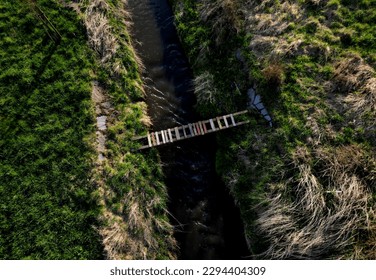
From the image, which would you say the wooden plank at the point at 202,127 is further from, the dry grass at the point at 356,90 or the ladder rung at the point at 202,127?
the dry grass at the point at 356,90

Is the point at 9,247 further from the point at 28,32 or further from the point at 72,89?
the point at 28,32

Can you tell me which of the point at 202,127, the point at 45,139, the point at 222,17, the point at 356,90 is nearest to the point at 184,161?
the point at 202,127

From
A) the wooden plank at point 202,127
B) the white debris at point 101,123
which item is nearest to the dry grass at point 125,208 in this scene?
the white debris at point 101,123

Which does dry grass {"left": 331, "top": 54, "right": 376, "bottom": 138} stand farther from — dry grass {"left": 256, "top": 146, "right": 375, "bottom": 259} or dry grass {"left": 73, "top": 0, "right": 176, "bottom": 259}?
dry grass {"left": 73, "top": 0, "right": 176, "bottom": 259}

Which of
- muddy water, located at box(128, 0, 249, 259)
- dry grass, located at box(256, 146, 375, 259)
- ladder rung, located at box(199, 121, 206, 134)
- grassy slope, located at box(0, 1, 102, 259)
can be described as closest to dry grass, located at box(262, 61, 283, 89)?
dry grass, located at box(256, 146, 375, 259)

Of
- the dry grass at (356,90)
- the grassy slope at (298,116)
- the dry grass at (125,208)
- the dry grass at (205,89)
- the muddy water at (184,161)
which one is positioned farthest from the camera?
the dry grass at (205,89)

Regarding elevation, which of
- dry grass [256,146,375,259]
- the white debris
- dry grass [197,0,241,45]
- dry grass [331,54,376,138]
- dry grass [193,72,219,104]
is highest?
dry grass [197,0,241,45]

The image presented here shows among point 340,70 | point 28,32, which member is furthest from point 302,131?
point 28,32

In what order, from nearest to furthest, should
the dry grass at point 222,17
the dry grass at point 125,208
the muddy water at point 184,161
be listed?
the dry grass at point 125,208
the muddy water at point 184,161
the dry grass at point 222,17
